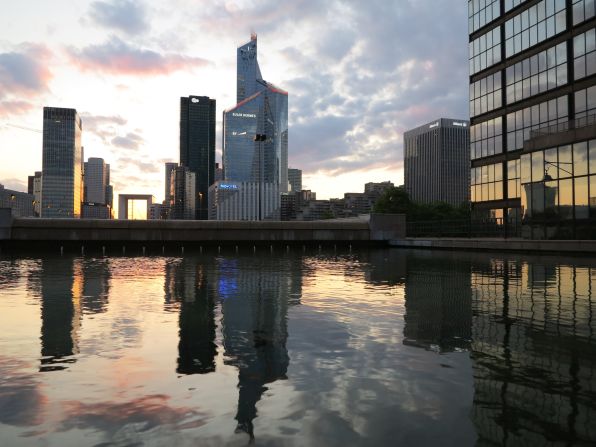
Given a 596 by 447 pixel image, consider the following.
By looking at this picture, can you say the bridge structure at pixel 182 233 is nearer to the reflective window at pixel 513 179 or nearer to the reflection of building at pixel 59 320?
the reflective window at pixel 513 179

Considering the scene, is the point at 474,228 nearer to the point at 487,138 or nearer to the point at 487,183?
the point at 487,183

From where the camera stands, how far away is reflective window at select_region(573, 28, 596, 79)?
49.2 metres

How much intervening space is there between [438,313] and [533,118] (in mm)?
56555

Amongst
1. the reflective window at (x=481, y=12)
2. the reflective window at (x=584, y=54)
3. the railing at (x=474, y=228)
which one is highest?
the reflective window at (x=481, y=12)

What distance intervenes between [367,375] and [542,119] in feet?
197

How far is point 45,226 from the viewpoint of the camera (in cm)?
4291

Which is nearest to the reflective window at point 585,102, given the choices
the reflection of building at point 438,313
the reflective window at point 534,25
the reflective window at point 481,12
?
the reflective window at point 534,25

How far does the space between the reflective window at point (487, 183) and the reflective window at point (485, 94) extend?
8196 millimetres

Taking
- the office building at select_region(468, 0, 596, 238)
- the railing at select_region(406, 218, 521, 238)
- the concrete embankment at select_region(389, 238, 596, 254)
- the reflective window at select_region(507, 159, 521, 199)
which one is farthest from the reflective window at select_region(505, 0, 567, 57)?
the concrete embankment at select_region(389, 238, 596, 254)

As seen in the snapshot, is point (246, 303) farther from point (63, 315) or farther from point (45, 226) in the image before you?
point (45, 226)

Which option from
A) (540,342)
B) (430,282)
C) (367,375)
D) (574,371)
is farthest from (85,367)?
(430,282)

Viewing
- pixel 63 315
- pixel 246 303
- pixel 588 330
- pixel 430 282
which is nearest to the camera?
pixel 588 330

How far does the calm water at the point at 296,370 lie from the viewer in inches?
175

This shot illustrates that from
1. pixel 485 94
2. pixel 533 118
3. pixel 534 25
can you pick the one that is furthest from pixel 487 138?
pixel 534 25
